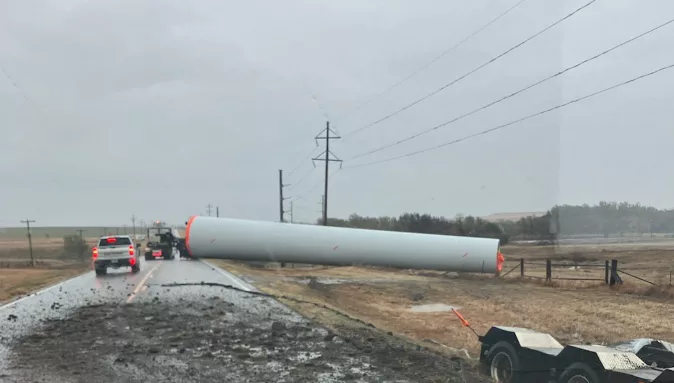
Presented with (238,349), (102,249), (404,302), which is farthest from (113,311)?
(102,249)

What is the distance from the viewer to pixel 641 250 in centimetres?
3659

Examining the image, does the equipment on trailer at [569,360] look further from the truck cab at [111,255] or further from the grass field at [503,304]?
the truck cab at [111,255]

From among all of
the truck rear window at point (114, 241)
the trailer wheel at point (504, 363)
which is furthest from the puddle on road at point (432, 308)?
the truck rear window at point (114, 241)

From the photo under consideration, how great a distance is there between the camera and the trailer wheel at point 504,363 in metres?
6.69

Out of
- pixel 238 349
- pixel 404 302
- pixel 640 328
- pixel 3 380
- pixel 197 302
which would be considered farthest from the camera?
pixel 404 302

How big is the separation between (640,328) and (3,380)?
12.9 metres

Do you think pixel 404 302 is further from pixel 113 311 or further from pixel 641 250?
pixel 641 250

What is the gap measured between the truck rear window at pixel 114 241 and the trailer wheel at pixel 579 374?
94.7 ft

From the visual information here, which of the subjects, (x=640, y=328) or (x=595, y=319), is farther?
(x=595, y=319)

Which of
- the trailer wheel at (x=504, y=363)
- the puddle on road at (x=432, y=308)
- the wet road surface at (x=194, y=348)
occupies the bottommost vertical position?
the puddle on road at (x=432, y=308)

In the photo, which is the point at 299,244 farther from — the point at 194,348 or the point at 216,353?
the point at 216,353

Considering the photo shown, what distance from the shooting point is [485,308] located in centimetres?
1834

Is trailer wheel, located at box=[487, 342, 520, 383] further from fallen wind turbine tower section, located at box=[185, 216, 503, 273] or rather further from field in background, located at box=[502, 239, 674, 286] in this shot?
field in background, located at box=[502, 239, 674, 286]

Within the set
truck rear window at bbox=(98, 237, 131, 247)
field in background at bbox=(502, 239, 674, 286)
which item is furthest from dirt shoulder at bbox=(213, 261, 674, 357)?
truck rear window at bbox=(98, 237, 131, 247)
